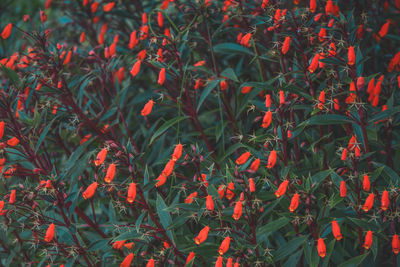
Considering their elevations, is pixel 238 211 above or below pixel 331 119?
below

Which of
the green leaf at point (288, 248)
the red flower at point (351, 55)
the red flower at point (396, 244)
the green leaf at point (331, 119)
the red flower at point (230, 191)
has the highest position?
the red flower at point (351, 55)

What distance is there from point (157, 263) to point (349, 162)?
3.60 ft

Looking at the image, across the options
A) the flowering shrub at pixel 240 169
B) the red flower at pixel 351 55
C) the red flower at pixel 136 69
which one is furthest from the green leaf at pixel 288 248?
the red flower at pixel 136 69

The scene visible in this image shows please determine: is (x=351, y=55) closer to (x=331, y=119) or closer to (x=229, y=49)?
(x=331, y=119)

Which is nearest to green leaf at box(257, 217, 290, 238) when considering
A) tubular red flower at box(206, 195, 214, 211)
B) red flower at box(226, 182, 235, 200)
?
red flower at box(226, 182, 235, 200)

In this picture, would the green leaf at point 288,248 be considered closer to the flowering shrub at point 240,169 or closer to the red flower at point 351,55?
the flowering shrub at point 240,169

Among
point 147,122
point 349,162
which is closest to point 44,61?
point 147,122

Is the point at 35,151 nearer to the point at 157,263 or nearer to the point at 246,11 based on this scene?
the point at 157,263

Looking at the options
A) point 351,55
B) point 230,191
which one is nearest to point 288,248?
point 230,191

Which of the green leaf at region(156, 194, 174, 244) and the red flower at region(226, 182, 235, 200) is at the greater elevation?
the red flower at region(226, 182, 235, 200)

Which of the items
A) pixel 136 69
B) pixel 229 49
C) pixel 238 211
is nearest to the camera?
pixel 238 211

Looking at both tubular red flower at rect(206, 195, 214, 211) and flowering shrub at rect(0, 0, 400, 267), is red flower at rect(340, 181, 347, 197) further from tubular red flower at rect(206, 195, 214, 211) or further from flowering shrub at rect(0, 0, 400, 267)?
tubular red flower at rect(206, 195, 214, 211)

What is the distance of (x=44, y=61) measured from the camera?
264cm

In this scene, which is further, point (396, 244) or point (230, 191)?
point (230, 191)
